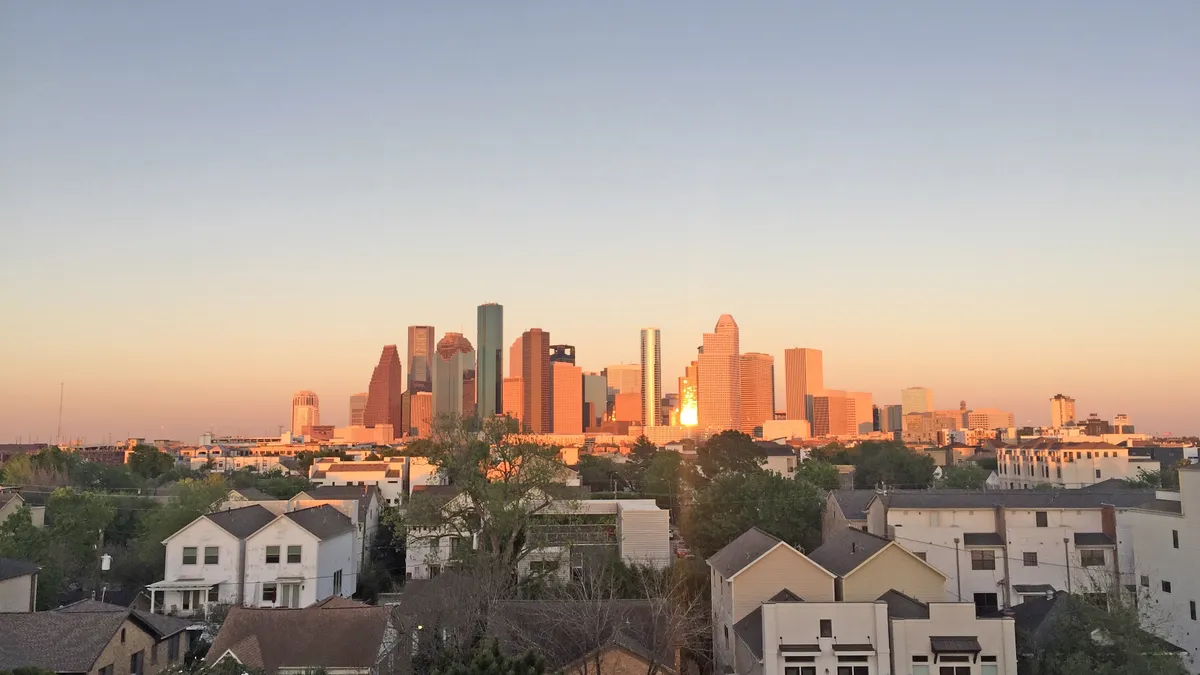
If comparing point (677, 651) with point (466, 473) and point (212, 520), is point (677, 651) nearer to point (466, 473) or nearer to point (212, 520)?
point (466, 473)

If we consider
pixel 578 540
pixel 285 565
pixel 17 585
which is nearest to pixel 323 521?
pixel 285 565

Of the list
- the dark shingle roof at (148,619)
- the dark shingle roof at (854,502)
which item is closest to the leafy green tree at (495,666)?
the dark shingle roof at (148,619)

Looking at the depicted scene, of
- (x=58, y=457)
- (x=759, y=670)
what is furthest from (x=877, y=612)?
(x=58, y=457)

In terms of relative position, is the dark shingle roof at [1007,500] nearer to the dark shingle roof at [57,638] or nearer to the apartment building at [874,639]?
the apartment building at [874,639]

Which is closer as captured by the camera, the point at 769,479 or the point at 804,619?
the point at 804,619

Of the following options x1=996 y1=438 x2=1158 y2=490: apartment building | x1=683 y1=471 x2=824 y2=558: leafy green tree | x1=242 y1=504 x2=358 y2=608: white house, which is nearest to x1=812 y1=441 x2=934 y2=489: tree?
x1=996 y1=438 x2=1158 y2=490: apartment building

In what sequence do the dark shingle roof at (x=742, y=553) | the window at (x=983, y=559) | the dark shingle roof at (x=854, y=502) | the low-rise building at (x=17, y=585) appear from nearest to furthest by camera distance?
the dark shingle roof at (x=742, y=553), the low-rise building at (x=17, y=585), the window at (x=983, y=559), the dark shingle roof at (x=854, y=502)
